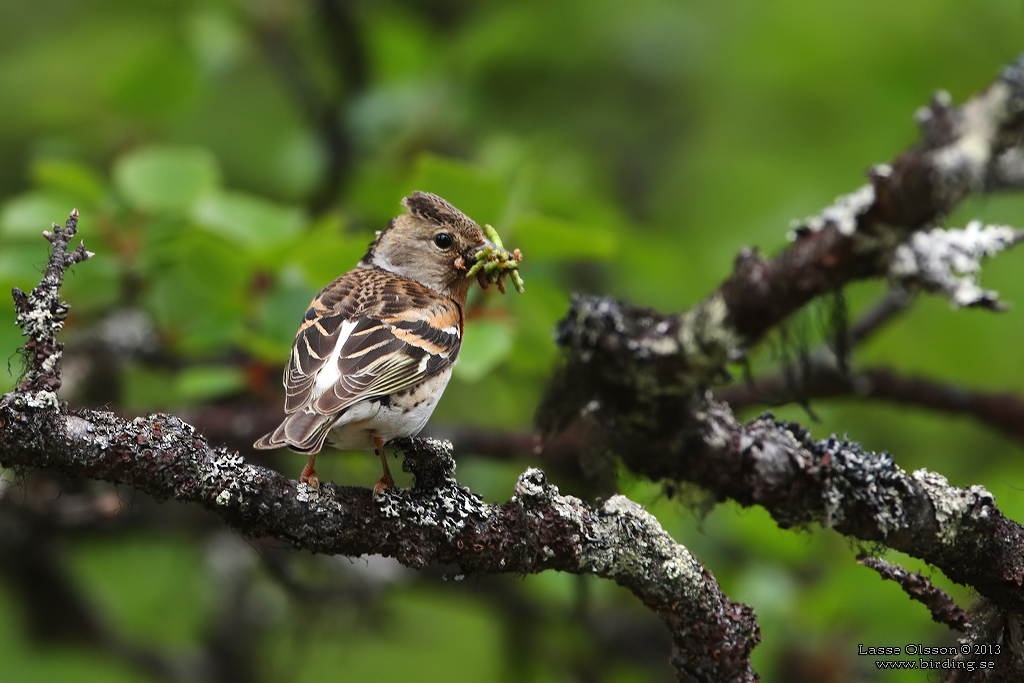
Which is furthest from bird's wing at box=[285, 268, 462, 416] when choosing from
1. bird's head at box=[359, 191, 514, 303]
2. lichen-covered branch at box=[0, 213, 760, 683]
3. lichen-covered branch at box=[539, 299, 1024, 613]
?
lichen-covered branch at box=[539, 299, 1024, 613]

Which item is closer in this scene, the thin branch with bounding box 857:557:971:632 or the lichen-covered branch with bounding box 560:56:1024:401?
the lichen-covered branch with bounding box 560:56:1024:401

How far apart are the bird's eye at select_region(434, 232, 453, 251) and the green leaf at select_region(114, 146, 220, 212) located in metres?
1.28

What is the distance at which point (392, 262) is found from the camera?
4.63 m

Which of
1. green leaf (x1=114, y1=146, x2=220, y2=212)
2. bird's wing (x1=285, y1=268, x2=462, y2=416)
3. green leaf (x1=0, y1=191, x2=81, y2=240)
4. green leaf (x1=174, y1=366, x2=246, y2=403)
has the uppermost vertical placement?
green leaf (x1=114, y1=146, x2=220, y2=212)

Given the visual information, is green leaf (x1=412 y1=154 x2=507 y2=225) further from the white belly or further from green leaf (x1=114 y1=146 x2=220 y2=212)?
the white belly

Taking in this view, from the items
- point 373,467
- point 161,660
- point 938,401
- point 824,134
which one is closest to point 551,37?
point 824,134

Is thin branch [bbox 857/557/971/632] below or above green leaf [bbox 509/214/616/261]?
below

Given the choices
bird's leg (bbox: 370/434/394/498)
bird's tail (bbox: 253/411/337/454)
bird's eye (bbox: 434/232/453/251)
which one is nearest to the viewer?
bird's tail (bbox: 253/411/337/454)

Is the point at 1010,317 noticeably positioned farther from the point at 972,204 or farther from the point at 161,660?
the point at 161,660

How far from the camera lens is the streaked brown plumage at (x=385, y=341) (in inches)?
137

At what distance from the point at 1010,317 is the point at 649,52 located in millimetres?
3740

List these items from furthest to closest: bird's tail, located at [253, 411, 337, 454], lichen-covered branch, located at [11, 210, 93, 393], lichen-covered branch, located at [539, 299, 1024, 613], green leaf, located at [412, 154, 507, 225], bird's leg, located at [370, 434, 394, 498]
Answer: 1. green leaf, located at [412, 154, 507, 225]
2. bird's leg, located at [370, 434, 394, 498]
3. bird's tail, located at [253, 411, 337, 454]
4. lichen-covered branch, located at [539, 299, 1024, 613]
5. lichen-covered branch, located at [11, 210, 93, 393]

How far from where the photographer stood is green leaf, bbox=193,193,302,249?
496 centimetres

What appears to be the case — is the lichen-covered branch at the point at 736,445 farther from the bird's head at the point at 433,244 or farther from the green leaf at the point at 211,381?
the green leaf at the point at 211,381
